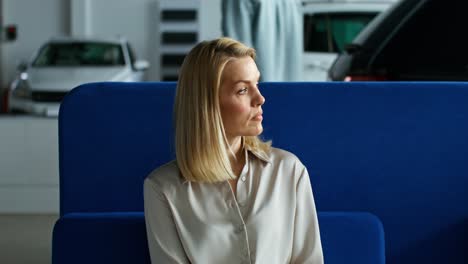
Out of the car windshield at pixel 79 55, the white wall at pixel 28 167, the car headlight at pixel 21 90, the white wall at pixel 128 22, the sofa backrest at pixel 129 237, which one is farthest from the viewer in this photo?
the white wall at pixel 128 22

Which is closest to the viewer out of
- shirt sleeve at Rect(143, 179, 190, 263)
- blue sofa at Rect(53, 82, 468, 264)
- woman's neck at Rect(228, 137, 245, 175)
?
shirt sleeve at Rect(143, 179, 190, 263)

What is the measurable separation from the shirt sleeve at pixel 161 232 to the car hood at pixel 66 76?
961 centimetres

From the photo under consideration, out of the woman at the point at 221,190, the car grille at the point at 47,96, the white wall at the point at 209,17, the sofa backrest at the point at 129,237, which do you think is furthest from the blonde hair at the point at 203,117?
the white wall at the point at 209,17

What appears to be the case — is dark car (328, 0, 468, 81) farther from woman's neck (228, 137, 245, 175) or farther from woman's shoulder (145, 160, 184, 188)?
woman's shoulder (145, 160, 184, 188)

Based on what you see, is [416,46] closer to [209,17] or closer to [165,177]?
[165,177]

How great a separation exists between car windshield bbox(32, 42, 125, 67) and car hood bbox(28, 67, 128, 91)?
0.27 meters

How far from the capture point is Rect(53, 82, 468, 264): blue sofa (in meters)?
3.08

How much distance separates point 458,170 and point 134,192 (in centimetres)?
106

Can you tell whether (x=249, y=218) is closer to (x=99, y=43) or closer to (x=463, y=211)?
(x=463, y=211)

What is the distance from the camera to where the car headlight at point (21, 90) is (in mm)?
12320

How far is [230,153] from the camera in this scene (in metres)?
2.60

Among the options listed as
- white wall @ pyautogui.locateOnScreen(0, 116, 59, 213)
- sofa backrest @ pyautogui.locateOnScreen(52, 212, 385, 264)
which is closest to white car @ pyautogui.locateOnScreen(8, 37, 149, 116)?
white wall @ pyautogui.locateOnScreen(0, 116, 59, 213)

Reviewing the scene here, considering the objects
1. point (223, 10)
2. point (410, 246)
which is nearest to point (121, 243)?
point (410, 246)

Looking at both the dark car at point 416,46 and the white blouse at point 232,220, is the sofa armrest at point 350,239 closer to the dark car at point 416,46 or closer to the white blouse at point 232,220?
the white blouse at point 232,220
